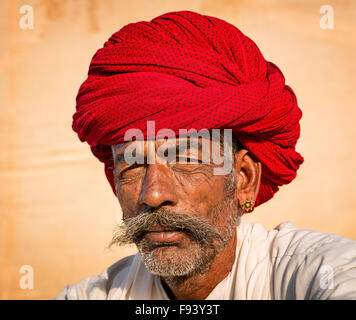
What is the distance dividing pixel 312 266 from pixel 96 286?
116 cm

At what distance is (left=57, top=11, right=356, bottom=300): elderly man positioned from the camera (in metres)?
2.08

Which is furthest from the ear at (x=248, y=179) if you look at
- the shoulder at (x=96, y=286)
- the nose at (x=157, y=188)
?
the shoulder at (x=96, y=286)

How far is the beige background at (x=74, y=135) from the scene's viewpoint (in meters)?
4.14

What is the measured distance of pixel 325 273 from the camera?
189cm

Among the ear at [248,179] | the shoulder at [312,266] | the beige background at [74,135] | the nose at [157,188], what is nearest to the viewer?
the shoulder at [312,266]

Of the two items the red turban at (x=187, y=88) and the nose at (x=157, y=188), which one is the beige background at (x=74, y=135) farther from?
the nose at (x=157, y=188)

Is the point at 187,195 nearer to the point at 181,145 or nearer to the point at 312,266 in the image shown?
the point at 181,145

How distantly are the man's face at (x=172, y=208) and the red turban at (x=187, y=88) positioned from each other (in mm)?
131

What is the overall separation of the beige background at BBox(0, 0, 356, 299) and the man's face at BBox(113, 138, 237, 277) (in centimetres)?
210

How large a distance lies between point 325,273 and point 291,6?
2827 millimetres

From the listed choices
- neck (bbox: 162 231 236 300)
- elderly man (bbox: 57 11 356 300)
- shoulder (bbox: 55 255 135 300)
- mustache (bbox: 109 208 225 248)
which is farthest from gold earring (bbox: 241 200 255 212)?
shoulder (bbox: 55 255 135 300)

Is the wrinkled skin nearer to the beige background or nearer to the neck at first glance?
the neck
